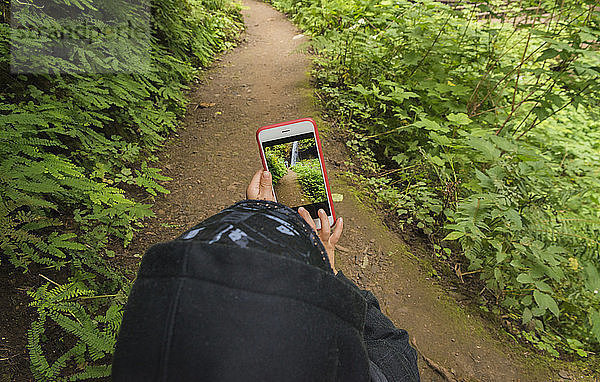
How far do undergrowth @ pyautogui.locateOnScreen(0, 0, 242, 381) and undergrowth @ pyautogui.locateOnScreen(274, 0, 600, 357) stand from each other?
8.47 ft

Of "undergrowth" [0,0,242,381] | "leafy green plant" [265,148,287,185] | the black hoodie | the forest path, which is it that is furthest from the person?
the forest path

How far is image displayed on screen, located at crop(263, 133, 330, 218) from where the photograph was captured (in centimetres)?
213

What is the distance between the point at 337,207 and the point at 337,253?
23.7 inches

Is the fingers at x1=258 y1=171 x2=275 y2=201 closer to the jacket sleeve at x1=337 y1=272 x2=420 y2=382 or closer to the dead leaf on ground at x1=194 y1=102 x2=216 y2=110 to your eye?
the jacket sleeve at x1=337 y1=272 x2=420 y2=382

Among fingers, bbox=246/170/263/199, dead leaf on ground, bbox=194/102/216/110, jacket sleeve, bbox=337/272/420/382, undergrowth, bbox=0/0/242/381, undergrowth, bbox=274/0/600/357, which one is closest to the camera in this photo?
jacket sleeve, bbox=337/272/420/382

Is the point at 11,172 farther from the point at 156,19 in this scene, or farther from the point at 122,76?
the point at 156,19

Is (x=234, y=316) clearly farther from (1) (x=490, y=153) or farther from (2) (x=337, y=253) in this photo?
(1) (x=490, y=153)

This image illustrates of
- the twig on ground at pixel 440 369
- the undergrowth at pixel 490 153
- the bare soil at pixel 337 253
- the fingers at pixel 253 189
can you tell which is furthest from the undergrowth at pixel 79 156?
the undergrowth at pixel 490 153

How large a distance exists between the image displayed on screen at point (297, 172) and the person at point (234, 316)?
1.29m

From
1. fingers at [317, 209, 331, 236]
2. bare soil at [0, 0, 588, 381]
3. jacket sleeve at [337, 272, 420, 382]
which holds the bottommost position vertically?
bare soil at [0, 0, 588, 381]

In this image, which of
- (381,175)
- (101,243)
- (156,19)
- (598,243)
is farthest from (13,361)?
(156,19)

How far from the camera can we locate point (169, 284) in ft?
2.18

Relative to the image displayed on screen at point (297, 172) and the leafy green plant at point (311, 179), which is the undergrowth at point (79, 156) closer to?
the image displayed on screen at point (297, 172)

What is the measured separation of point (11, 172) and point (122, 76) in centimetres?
222
